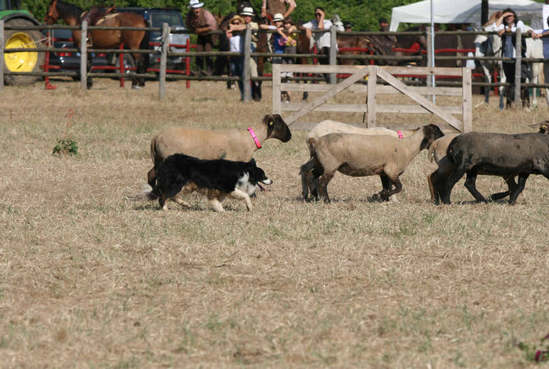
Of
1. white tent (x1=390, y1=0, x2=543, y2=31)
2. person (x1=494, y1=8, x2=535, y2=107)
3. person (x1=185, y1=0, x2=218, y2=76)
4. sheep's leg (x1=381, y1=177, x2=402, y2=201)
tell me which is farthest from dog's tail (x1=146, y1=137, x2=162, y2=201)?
white tent (x1=390, y1=0, x2=543, y2=31)

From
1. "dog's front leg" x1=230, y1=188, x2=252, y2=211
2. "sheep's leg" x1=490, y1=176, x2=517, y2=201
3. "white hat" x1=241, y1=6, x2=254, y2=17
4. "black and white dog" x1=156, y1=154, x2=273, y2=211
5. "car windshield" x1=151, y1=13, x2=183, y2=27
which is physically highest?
"white hat" x1=241, y1=6, x2=254, y2=17

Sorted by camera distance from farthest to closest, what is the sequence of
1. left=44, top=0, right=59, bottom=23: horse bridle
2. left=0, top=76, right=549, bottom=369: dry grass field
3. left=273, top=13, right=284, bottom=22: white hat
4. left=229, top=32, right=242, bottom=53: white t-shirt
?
1. left=44, top=0, right=59, bottom=23: horse bridle
2. left=229, top=32, right=242, bottom=53: white t-shirt
3. left=273, top=13, right=284, bottom=22: white hat
4. left=0, top=76, right=549, bottom=369: dry grass field

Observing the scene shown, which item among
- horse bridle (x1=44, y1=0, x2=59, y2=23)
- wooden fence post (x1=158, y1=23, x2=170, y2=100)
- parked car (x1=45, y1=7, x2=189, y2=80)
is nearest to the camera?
wooden fence post (x1=158, y1=23, x2=170, y2=100)

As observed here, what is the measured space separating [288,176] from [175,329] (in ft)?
21.6

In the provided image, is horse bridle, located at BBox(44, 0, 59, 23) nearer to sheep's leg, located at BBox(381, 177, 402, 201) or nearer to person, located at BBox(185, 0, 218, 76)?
person, located at BBox(185, 0, 218, 76)

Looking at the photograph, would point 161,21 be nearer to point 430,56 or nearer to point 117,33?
point 117,33

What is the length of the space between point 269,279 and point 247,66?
1371 cm

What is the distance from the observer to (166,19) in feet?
95.2

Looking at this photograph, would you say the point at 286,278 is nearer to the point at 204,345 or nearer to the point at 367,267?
the point at 367,267

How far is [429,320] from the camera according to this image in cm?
605

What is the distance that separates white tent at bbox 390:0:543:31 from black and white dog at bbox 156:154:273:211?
20920 mm

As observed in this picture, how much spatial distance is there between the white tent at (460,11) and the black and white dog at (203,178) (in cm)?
2092

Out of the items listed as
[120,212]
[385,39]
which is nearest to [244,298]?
[120,212]

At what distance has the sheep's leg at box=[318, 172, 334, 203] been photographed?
10.1m
